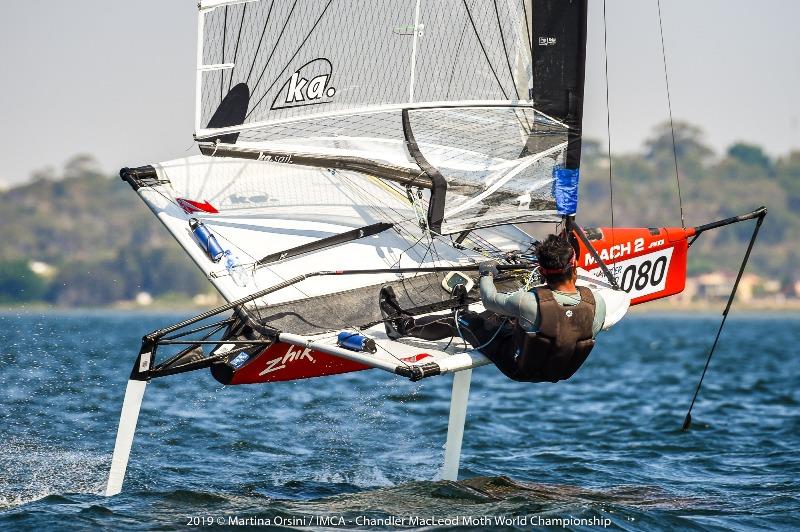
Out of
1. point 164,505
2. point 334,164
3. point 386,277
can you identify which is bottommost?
point 164,505

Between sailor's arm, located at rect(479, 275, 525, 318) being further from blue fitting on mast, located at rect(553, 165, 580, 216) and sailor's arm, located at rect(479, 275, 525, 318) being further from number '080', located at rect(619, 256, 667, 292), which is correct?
number '080', located at rect(619, 256, 667, 292)

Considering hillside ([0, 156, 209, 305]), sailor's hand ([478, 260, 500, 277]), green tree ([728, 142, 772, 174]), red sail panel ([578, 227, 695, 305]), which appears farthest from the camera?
green tree ([728, 142, 772, 174])

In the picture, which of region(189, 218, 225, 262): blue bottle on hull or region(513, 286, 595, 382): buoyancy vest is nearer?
region(513, 286, 595, 382): buoyancy vest

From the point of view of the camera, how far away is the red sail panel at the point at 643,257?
8.68 metres

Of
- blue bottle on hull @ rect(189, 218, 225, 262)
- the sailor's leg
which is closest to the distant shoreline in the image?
the sailor's leg

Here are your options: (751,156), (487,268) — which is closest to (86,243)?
(751,156)

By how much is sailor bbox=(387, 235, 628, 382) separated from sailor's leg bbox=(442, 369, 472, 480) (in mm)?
1125

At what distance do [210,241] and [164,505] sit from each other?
185cm

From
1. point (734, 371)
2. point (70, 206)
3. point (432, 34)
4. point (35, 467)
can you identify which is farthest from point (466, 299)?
point (70, 206)

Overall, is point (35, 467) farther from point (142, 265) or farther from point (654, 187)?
point (654, 187)

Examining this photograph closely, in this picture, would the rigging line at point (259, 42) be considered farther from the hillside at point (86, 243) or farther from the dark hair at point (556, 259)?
the hillside at point (86, 243)

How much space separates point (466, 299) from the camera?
795 centimetres

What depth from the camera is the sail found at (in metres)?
8.11

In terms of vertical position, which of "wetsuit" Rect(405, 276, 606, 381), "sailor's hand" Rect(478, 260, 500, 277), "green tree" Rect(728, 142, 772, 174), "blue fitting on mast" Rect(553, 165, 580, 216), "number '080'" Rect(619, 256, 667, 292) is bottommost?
"wetsuit" Rect(405, 276, 606, 381)
